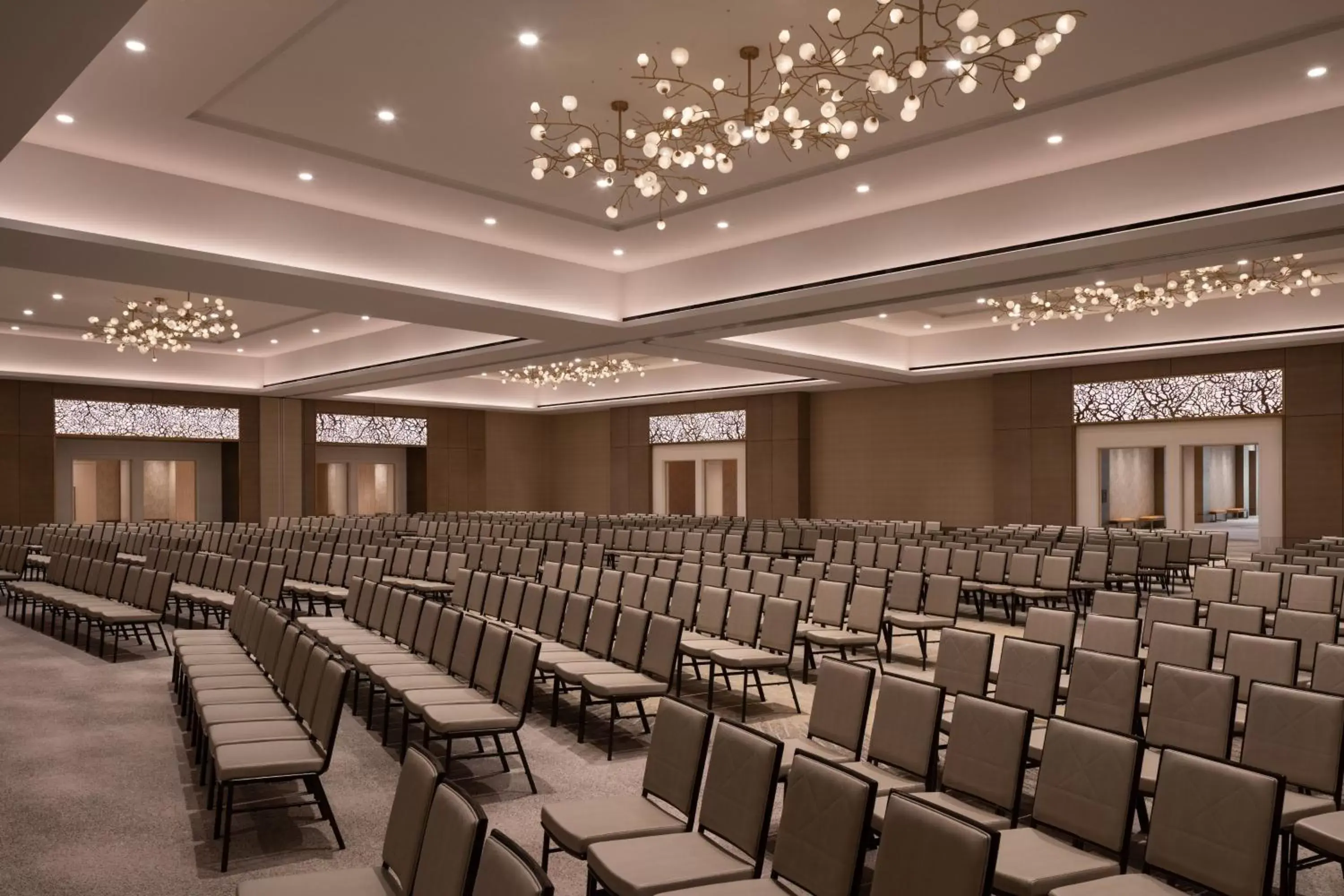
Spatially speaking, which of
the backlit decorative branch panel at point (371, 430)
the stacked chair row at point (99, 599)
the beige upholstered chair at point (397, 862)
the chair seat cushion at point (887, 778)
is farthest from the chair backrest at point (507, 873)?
the backlit decorative branch panel at point (371, 430)

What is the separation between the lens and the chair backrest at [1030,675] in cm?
482

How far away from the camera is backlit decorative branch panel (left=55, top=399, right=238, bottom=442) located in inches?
792

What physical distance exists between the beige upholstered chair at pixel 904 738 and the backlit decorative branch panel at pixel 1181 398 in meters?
14.5

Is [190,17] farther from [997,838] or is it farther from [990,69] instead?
[997,838]

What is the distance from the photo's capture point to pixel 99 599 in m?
9.76

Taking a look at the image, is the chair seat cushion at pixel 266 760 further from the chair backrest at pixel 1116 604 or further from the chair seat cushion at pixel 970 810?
the chair backrest at pixel 1116 604

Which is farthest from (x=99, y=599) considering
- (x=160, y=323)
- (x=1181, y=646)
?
(x=1181, y=646)

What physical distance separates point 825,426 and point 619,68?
52.8 ft

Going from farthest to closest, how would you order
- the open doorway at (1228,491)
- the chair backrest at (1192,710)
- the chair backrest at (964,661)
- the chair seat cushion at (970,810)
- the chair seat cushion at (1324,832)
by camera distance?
the open doorway at (1228,491) → the chair backrest at (964,661) → the chair backrest at (1192,710) → the chair seat cushion at (970,810) → the chair seat cushion at (1324,832)

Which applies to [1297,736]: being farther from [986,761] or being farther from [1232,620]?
[1232,620]

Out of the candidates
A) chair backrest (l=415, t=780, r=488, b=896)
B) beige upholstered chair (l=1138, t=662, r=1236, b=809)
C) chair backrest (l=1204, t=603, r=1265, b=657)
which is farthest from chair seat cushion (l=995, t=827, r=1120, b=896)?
chair backrest (l=1204, t=603, r=1265, b=657)

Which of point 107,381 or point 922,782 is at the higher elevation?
point 107,381

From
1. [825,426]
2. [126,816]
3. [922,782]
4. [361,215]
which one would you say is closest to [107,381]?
[361,215]

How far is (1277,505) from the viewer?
1554cm
